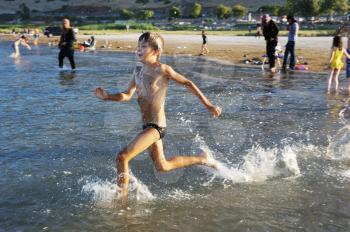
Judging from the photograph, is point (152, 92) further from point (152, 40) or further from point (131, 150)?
point (131, 150)

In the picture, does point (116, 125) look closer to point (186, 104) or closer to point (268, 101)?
point (186, 104)

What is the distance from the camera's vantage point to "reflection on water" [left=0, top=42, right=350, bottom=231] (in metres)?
5.40

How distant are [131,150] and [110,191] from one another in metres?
0.79

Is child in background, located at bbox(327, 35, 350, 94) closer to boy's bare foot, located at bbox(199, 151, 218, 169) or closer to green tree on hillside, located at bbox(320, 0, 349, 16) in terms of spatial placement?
boy's bare foot, located at bbox(199, 151, 218, 169)

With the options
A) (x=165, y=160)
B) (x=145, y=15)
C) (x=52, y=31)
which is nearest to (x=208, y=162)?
(x=165, y=160)

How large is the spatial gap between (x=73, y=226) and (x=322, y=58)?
21.6 meters

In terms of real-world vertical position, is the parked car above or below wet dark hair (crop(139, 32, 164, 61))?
below

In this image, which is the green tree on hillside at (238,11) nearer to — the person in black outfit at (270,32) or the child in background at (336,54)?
the person in black outfit at (270,32)

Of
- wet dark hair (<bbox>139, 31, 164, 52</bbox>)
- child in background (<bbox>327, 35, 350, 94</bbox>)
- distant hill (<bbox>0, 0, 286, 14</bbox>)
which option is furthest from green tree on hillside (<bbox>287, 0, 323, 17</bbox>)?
wet dark hair (<bbox>139, 31, 164, 52</bbox>)

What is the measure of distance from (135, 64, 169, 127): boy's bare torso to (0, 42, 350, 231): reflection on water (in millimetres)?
1006

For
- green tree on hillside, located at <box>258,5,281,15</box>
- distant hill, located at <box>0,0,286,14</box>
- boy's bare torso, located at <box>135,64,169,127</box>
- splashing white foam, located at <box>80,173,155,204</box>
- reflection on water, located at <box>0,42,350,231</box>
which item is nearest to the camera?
reflection on water, located at <box>0,42,350,231</box>

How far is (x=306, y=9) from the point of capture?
81.3 meters

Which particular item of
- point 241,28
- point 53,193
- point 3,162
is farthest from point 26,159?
point 241,28

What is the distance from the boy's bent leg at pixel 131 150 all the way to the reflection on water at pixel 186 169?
36 centimetres
